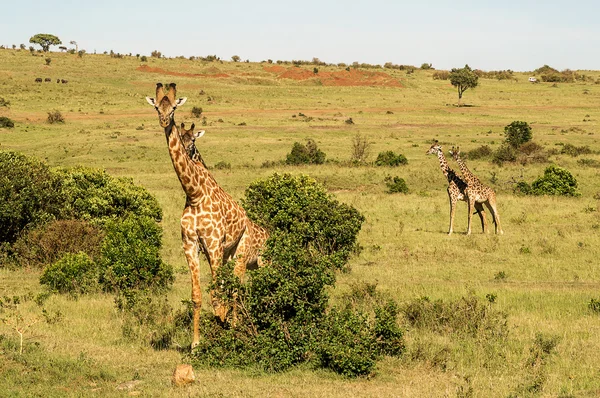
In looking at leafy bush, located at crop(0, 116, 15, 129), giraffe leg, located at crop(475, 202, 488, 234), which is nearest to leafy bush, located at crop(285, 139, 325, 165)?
giraffe leg, located at crop(475, 202, 488, 234)

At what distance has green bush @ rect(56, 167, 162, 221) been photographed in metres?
24.5

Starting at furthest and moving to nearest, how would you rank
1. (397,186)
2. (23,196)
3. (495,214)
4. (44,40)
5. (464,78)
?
1. (44,40)
2. (464,78)
3. (397,186)
4. (495,214)
5. (23,196)

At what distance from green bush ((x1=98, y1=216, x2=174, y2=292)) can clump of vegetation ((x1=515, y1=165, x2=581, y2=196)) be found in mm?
23329

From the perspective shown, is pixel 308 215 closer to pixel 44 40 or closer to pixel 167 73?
pixel 167 73

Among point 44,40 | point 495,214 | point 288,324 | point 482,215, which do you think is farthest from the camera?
point 44,40

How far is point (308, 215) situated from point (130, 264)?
5847mm

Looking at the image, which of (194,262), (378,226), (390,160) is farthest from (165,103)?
(390,160)

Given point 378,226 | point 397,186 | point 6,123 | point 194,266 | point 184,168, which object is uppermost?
point 184,168

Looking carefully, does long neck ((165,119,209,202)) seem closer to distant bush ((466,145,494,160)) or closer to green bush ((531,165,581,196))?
green bush ((531,165,581,196))

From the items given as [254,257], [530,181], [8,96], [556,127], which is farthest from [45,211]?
[8,96]

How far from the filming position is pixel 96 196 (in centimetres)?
2473

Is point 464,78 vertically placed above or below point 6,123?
above

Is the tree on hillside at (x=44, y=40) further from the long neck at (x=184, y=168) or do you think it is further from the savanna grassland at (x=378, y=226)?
the long neck at (x=184, y=168)

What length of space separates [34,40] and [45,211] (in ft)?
374
